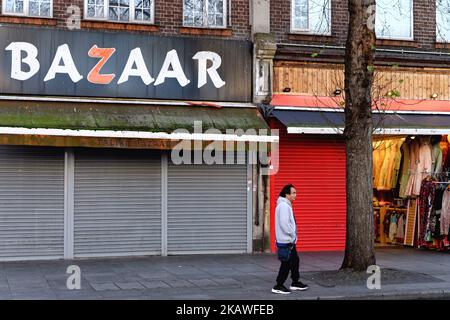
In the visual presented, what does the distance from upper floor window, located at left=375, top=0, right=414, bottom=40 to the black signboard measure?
3.79m

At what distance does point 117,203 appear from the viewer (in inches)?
621

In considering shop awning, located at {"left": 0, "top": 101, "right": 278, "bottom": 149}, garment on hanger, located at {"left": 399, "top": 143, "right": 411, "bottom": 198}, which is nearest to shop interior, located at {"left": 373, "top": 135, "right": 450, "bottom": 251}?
garment on hanger, located at {"left": 399, "top": 143, "right": 411, "bottom": 198}

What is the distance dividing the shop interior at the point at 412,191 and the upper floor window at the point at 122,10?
6476 mm

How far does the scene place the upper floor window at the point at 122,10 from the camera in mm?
15938

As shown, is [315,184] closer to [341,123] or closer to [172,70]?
[341,123]

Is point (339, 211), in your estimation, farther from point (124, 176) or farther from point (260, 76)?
point (124, 176)

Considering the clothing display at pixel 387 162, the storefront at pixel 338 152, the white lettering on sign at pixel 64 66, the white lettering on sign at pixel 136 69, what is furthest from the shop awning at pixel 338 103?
the white lettering on sign at pixel 64 66

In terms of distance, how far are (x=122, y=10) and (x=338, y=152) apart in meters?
6.12

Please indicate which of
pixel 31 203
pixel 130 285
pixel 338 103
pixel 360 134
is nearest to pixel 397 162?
pixel 338 103

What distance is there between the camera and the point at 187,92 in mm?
16141

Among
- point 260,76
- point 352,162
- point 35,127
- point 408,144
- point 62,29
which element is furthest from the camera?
point 408,144
